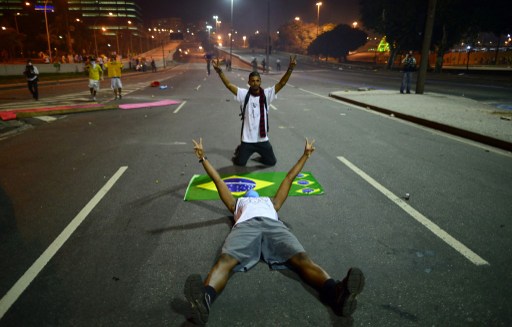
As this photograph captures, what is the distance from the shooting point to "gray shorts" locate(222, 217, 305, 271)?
10.4ft

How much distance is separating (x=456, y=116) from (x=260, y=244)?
10.1 meters

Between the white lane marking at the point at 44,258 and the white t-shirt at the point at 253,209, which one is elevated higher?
the white t-shirt at the point at 253,209

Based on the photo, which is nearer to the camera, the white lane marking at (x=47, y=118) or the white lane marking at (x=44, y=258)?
the white lane marking at (x=44, y=258)

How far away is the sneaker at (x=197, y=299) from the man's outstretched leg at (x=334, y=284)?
0.94 m

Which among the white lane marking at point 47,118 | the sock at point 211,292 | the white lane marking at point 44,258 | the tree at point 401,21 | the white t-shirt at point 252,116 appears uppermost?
the tree at point 401,21

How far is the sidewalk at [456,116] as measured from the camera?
8.37 m

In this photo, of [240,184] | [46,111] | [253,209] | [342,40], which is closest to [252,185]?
Result: [240,184]

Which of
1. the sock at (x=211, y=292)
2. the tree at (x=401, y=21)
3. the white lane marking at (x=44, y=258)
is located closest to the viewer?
the sock at (x=211, y=292)

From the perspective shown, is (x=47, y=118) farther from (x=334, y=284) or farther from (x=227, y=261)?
(x=334, y=284)

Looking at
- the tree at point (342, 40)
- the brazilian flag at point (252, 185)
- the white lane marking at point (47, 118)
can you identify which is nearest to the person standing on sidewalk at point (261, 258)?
the brazilian flag at point (252, 185)

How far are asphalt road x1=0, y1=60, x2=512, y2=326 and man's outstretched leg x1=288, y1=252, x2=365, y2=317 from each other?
0.11 meters

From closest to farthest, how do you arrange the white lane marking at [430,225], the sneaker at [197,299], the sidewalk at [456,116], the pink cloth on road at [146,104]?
1. the sneaker at [197,299]
2. the white lane marking at [430,225]
3. the sidewalk at [456,116]
4. the pink cloth on road at [146,104]

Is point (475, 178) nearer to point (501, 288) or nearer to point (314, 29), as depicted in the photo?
point (501, 288)

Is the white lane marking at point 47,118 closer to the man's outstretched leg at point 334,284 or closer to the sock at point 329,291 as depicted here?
the man's outstretched leg at point 334,284
